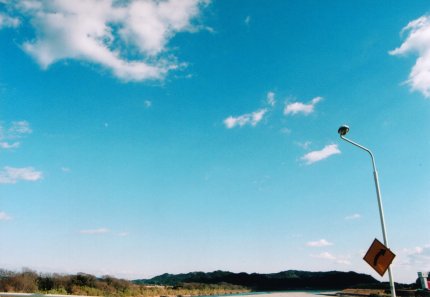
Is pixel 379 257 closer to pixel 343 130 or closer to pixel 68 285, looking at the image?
pixel 343 130

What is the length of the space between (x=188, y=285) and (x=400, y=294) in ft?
208

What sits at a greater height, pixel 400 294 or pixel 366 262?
pixel 366 262

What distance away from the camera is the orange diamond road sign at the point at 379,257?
10.5 meters

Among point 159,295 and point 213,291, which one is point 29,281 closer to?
point 159,295

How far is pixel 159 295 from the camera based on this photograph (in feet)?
210

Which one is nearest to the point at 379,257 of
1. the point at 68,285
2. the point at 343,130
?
the point at 343,130

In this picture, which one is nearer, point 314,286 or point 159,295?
point 159,295

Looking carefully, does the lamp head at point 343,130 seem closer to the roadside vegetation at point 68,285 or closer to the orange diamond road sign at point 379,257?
the orange diamond road sign at point 379,257

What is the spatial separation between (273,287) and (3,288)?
14698 cm

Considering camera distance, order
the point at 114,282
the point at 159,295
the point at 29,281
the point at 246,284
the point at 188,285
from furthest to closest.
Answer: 1. the point at 246,284
2. the point at 188,285
3. the point at 159,295
4. the point at 114,282
5. the point at 29,281

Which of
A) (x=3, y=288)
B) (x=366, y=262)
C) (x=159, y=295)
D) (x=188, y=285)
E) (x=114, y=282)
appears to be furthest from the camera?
(x=188, y=285)

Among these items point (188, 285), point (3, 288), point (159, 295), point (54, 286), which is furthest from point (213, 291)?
point (3, 288)

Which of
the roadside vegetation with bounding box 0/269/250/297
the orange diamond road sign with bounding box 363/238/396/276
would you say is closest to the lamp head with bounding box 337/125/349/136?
the orange diamond road sign with bounding box 363/238/396/276

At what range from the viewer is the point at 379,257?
35.2 ft
